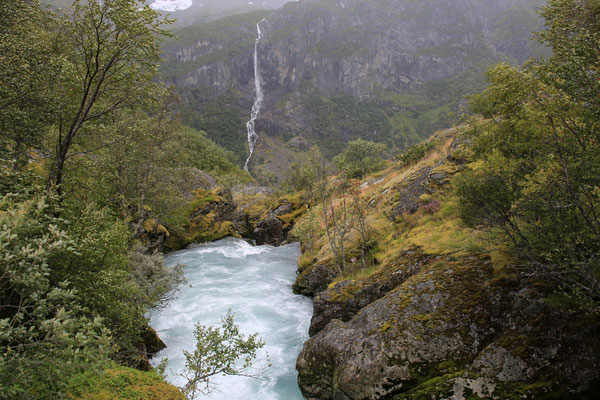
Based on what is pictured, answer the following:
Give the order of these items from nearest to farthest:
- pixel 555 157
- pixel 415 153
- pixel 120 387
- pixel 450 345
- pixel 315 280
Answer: pixel 555 157 < pixel 120 387 < pixel 450 345 < pixel 315 280 < pixel 415 153

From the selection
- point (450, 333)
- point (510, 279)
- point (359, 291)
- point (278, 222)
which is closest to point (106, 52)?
point (359, 291)

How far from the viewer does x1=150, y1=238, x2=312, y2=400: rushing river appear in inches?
476

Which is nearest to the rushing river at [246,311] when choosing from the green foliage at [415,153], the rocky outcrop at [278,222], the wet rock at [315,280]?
the wet rock at [315,280]

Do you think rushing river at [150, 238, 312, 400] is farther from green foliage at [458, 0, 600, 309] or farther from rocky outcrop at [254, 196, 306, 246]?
green foliage at [458, 0, 600, 309]

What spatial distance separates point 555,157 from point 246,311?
16912mm

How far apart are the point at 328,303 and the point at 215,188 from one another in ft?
115

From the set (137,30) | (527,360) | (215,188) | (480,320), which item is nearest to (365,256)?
(480,320)

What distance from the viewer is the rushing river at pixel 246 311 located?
12078 millimetres

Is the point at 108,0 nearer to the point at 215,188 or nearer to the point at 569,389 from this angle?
the point at 569,389

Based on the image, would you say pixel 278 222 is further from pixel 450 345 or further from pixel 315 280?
pixel 450 345

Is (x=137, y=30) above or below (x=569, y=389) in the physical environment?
above

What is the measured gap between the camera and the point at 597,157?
6402mm

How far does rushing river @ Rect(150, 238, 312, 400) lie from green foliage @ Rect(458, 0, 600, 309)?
9.46 meters

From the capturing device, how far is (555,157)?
719 cm
